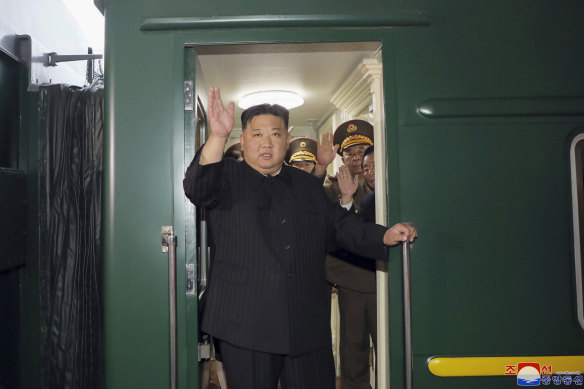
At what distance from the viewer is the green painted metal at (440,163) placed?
70.5 inches

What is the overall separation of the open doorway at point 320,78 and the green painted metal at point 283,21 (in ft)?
0.29

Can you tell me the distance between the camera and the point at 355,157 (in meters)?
3.45

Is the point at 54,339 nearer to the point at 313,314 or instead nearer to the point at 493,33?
the point at 313,314

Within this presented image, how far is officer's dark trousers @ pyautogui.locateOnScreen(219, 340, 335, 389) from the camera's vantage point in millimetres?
1823

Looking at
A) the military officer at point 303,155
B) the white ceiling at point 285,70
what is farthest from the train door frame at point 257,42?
the military officer at point 303,155

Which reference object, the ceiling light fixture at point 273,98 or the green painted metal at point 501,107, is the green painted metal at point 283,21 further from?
the ceiling light fixture at point 273,98

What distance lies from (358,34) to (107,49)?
1.10m

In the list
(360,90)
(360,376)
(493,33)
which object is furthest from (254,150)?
(360,376)

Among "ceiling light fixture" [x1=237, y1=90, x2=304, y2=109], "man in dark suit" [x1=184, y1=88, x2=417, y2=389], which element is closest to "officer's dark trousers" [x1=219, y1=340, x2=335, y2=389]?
"man in dark suit" [x1=184, y1=88, x2=417, y2=389]

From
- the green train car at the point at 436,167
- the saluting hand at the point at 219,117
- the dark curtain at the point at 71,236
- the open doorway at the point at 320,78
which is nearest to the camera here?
the saluting hand at the point at 219,117

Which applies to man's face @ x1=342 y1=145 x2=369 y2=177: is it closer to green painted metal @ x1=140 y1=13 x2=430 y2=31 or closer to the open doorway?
the open doorway

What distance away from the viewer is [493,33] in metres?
1.86

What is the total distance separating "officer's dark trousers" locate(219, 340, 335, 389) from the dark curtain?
2.87 ft

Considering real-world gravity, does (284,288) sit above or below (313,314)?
above
